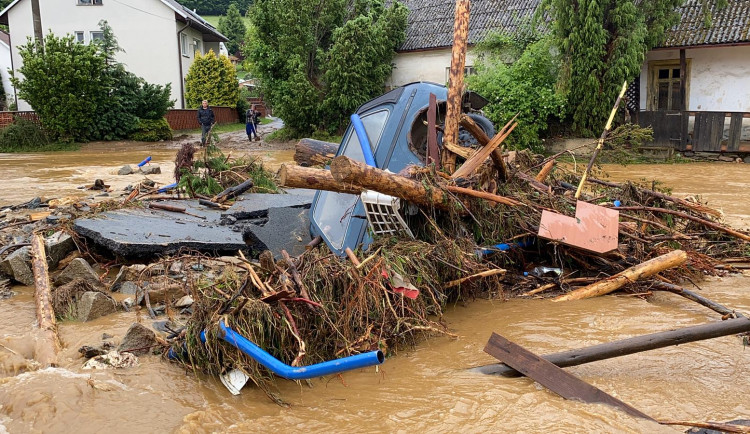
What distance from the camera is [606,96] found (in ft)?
59.7

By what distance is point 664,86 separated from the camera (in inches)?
787

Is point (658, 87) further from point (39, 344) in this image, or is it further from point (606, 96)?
point (39, 344)

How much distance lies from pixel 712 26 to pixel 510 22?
253 inches

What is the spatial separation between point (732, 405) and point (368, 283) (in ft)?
7.74

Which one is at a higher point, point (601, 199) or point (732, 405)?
point (601, 199)

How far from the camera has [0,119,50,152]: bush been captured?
2409 cm

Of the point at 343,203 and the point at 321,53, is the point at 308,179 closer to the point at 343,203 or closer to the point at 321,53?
the point at 343,203

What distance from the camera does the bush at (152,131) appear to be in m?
26.2

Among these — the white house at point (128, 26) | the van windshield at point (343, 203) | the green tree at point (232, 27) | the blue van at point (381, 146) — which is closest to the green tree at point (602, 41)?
the blue van at point (381, 146)

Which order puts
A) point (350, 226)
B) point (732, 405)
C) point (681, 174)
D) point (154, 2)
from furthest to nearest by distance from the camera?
point (154, 2) → point (681, 174) → point (350, 226) → point (732, 405)

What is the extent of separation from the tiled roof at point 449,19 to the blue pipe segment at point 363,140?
1665cm

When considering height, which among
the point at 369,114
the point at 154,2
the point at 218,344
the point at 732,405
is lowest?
the point at 732,405

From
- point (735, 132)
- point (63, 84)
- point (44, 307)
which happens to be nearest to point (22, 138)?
point (63, 84)

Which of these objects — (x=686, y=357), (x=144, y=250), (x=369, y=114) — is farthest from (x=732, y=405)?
(x=144, y=250)
